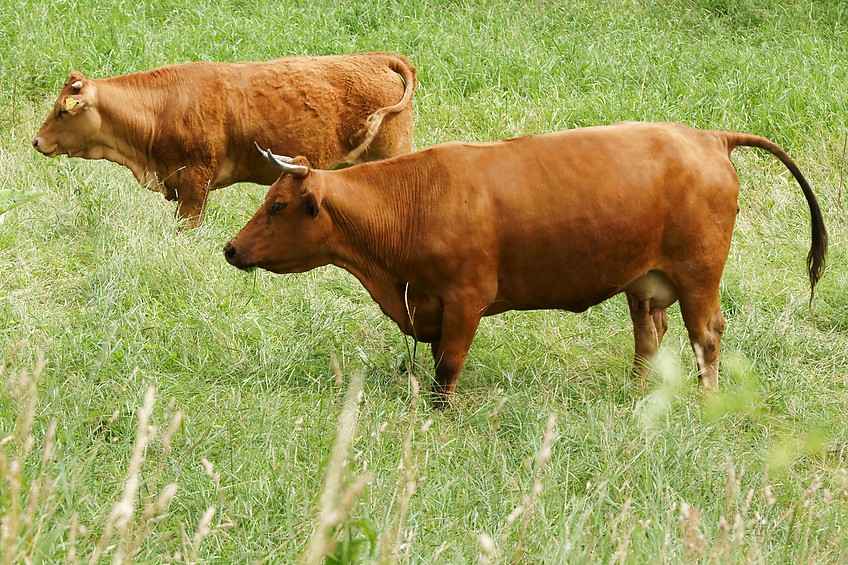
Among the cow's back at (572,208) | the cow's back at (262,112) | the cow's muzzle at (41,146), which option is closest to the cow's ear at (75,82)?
the cow's back at (262,112)

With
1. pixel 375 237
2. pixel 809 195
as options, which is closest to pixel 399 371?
pixel 375 237

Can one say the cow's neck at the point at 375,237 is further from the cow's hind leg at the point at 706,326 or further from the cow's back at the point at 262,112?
the cow's back at the point at 262,112

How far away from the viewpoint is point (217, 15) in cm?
1250

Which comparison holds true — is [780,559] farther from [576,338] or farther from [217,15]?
[217,15]

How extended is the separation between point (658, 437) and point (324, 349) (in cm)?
207

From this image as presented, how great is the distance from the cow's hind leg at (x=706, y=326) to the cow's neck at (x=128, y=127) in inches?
170

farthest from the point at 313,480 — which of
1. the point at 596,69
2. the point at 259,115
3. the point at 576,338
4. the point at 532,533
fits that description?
the point at 596,69

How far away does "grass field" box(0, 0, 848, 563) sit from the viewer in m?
3.69

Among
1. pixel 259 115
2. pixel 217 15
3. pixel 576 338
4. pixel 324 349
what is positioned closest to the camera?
pixel 324 349

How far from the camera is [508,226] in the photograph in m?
5.70

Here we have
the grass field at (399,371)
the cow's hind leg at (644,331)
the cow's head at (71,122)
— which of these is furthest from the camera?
the cow's head at (71,122)

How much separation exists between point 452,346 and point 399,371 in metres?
0.46

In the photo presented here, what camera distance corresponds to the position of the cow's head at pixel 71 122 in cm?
822

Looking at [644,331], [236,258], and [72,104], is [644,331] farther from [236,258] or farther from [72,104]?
[72,104]
